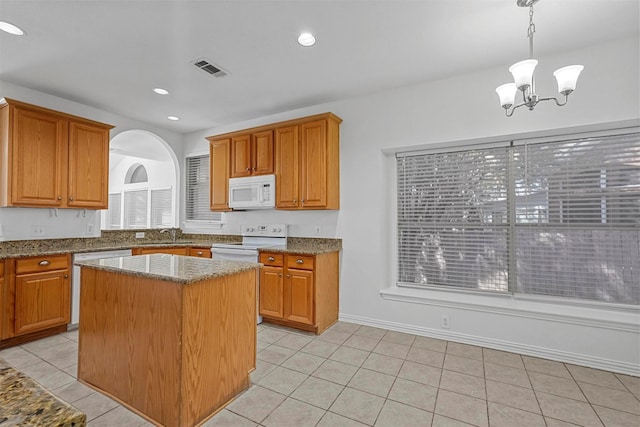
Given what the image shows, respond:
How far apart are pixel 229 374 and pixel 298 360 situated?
78cm

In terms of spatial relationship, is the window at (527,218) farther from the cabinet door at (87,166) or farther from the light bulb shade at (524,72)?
the cabinet door at (87,166)

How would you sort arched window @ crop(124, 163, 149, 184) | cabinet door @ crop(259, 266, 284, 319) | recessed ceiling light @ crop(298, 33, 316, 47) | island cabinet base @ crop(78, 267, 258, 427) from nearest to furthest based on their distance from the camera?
island cabinet base @ crop(78, 267, 258, 427), recessed ceiling light @ crop(298, 33, 316, 47), cabinet door @ crop(259, 266, 284, 319), arched window @ crop(124, 163, 149, 184)

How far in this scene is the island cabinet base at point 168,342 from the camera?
1.76 meters

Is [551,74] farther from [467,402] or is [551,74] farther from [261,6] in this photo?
[467,402]

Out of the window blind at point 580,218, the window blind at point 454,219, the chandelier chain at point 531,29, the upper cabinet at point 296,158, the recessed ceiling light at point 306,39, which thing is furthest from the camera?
the upper cabinet at point 296,158

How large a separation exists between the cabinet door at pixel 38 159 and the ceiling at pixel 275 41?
43cm

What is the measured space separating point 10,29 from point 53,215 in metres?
2.03

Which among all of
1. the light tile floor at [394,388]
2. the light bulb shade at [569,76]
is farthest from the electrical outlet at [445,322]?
the light bulb shade at [569,76]

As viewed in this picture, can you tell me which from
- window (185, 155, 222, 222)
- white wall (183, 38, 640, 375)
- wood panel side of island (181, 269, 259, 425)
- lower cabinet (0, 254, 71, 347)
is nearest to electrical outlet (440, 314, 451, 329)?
white wall (183, 38, 640, 375)

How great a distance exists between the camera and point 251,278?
2238 millimetres

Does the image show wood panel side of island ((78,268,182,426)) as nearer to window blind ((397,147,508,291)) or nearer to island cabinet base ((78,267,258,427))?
island cabinet base ((78,267,258,427))

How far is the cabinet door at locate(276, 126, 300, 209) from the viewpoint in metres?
3.70

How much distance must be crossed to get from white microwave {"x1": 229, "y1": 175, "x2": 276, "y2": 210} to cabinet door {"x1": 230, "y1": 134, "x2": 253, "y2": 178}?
0.10m

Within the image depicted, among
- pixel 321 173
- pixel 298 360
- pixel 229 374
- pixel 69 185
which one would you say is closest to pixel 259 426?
pixel 229 374
